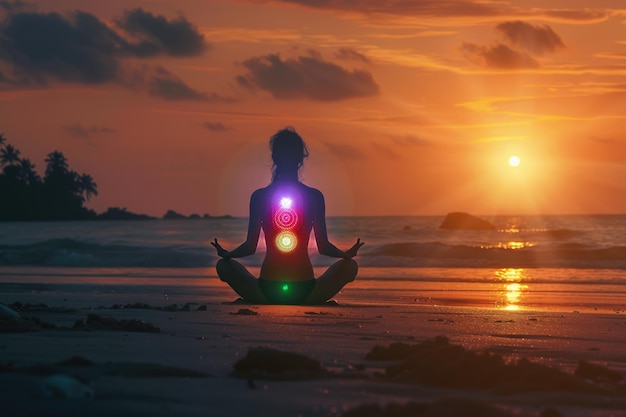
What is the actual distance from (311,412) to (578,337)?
15.0ft

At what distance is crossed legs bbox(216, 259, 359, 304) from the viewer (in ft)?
34.7

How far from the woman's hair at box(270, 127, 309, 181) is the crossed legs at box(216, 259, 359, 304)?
1.17m

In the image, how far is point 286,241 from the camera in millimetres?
10336

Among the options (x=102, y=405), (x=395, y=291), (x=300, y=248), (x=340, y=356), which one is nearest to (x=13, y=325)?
(x=340, y=356)

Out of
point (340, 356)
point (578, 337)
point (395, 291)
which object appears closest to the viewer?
point (340, 356)

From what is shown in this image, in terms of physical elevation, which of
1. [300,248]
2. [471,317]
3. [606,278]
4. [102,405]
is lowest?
[102,405]

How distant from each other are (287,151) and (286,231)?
2.84ft

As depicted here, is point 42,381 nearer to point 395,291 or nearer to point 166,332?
point 166,332

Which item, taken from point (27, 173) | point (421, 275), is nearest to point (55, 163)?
point (27, 173)

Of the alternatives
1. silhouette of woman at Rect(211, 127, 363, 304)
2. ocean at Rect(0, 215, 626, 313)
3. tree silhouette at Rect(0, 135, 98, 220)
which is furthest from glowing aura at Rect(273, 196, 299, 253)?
tree silhouette at Rect(0, 135, 98, 220)

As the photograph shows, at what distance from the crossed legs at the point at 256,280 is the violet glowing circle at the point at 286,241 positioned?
20.8 inches

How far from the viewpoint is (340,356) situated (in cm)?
590

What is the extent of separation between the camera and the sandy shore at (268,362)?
4.04 metres

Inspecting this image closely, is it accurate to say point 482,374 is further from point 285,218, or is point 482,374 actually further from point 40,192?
point 40,192
